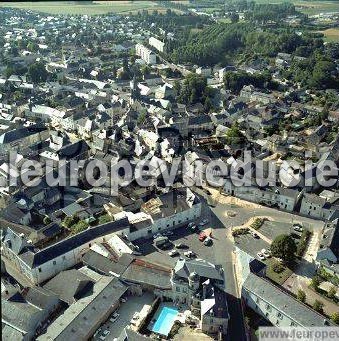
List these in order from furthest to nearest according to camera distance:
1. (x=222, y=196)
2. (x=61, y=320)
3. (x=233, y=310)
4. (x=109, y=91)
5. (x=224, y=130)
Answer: (x=109, y=91) → (x=224, y=130) → (x=222, y=196) → (x=233, y=310) → (x=61, y=320)

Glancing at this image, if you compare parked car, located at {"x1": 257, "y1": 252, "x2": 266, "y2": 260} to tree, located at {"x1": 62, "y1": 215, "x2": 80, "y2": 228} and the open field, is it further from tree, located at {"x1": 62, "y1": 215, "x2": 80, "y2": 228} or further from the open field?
the open field

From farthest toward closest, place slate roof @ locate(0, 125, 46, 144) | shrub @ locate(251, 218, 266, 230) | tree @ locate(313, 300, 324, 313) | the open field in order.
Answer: the open field → slate roof @ locate(0, 125, 46, 144) → shrub @ locate(251, 218, 266, 230) → tree @ locate(313, 300, 324, 313)

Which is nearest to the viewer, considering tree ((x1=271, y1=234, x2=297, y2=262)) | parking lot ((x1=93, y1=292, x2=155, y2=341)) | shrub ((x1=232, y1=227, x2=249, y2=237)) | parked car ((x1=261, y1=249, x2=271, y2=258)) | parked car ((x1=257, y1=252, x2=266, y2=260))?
parking lot ((x1=93, y1=292, x2=155, y2=341))

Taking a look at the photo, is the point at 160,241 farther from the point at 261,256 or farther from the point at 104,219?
the point at 261,256

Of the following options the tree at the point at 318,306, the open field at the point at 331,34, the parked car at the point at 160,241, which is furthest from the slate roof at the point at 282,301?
the open field at the point at 331,34

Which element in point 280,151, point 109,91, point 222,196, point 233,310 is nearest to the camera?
point 233,310

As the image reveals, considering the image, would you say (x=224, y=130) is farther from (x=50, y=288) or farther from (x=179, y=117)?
(x=50, y=288)

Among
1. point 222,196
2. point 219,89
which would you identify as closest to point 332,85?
point 219,89

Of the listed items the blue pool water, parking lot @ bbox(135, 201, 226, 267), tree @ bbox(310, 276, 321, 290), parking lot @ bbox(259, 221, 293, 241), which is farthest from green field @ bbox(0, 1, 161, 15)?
the blue pool water
